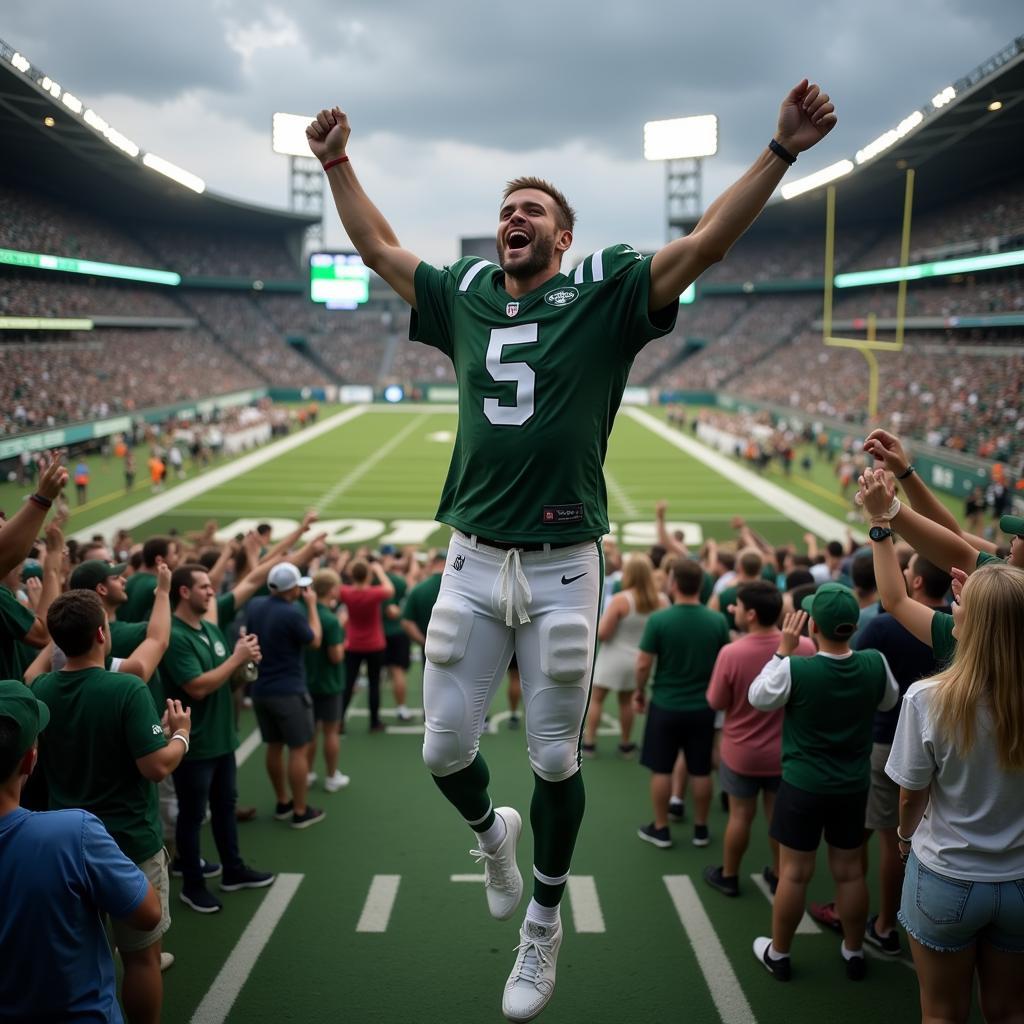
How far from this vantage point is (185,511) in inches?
1027

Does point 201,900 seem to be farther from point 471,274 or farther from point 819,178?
point 819,178

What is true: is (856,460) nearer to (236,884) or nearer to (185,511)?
→ (185,511)

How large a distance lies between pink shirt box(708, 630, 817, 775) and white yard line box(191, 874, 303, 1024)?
2871 mm

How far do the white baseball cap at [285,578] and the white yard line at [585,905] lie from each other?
2795 millimetres

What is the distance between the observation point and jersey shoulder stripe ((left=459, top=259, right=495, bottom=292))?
3560mm

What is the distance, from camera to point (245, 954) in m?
5.02

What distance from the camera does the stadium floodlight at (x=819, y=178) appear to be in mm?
47844

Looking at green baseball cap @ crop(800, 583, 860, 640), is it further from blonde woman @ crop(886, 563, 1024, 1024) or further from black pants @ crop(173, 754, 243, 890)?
black pants @ crop(173, 754, 243, 890)

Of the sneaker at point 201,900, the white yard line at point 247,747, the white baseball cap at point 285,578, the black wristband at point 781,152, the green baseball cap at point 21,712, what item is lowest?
the white yard line at point 247,747

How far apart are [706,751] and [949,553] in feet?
10.6

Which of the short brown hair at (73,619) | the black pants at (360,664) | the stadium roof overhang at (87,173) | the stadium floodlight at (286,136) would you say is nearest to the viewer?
the short brown hair at (73,619)

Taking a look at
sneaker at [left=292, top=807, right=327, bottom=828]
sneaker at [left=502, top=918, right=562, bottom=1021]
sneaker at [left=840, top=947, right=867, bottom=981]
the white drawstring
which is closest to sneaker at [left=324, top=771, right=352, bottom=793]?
sneaker at [left=292, top=807, right=327, bottom=828]

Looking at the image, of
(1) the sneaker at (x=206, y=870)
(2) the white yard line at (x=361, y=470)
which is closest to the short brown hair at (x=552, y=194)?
(1) the sneaker at (x=206, y=870)

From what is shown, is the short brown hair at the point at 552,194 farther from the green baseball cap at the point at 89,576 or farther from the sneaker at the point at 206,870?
the sneaker at the point at 206,870
